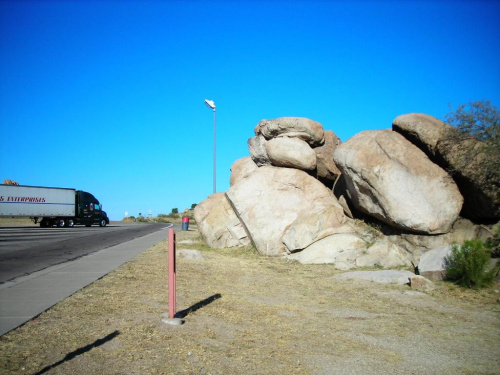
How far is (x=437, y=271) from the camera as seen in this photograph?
398 inches

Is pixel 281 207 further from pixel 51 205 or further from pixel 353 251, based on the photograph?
pixel 51 205

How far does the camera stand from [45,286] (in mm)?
9180

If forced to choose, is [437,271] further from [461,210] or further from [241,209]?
[241,209]

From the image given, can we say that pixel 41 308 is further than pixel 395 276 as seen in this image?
No

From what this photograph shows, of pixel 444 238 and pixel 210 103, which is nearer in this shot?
pixel 444 238

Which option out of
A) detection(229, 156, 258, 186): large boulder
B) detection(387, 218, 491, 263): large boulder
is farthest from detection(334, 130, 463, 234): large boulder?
detection(229, 156, 258, 186): large boulder

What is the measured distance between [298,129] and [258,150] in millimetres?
2167

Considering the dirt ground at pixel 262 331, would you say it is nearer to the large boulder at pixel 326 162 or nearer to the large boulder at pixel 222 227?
the large boulder at pixel 222 227

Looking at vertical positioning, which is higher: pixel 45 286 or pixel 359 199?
pixel 359 199

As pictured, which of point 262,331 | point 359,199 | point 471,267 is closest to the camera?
point 262,331

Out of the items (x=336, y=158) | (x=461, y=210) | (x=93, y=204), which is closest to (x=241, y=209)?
(x=336, y=158)

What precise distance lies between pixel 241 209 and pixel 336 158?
404 cm

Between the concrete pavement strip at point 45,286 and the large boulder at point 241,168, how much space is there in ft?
23.1

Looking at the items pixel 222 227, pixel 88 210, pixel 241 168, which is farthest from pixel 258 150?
pixel 88 210
